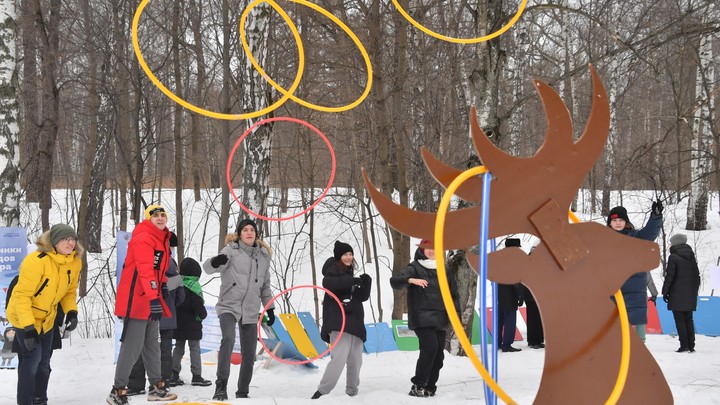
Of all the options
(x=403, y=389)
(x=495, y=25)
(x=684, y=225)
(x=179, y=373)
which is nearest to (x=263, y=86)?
(x=495, y=25)

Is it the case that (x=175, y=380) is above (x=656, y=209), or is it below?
below

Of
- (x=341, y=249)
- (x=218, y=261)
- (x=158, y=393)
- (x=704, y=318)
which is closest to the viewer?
(x=218, y=261)

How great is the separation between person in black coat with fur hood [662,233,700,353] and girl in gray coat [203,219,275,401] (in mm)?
5214

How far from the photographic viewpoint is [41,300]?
18.7 feet

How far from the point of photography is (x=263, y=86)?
9.72 meters

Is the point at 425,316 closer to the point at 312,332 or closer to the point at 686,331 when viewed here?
the point at 312,332

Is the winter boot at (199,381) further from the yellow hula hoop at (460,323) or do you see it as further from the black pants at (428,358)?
the yellow hula hoop at (460,323)

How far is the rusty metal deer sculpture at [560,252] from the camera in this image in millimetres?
4465

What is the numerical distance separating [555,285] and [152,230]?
11.0 ft

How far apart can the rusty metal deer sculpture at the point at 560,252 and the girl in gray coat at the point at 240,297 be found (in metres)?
2.52

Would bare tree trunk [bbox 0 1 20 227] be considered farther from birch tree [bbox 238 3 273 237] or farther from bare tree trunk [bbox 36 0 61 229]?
birch tree [bbox 238 3 273 237]

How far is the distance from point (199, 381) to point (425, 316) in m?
2.43

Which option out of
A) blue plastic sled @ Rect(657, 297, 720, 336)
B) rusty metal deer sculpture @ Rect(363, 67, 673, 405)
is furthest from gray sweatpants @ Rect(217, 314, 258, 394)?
blue plastic sled @ Rect(657, 297, 720, 336)

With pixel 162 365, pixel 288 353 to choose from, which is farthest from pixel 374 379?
pixel 162 365
